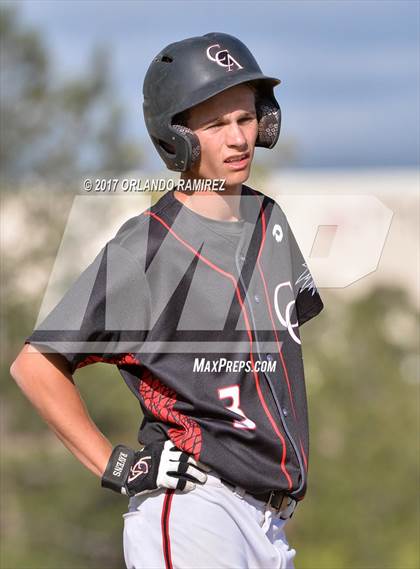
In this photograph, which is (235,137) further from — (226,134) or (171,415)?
(171,415)

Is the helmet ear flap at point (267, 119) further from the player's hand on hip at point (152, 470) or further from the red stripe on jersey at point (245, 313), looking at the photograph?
the player's hand on hip at point (152, 470)

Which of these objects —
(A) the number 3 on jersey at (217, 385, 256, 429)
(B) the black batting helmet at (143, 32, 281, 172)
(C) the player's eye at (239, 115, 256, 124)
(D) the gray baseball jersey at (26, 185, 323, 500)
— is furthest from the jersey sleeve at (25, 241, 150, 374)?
(C) the player's eye at (239, 115, 256, 124)

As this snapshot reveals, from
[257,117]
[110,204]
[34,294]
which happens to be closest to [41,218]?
[34,294]

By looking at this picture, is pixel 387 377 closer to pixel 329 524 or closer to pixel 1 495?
pixel 329 524

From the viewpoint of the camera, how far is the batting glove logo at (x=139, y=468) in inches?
111

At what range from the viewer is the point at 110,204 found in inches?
635

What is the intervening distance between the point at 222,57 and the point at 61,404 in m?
1.01

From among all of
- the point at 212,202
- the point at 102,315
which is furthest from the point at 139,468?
the point at 212,202

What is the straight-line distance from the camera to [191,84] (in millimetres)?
2906

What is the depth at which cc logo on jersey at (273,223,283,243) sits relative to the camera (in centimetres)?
319

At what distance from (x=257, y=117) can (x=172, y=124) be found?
0.90 ft

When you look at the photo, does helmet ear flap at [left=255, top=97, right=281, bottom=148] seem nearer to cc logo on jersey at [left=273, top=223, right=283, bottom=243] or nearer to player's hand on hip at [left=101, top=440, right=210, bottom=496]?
cc logo on jersey at [left=273, top=223, right=283, bottom=243]
